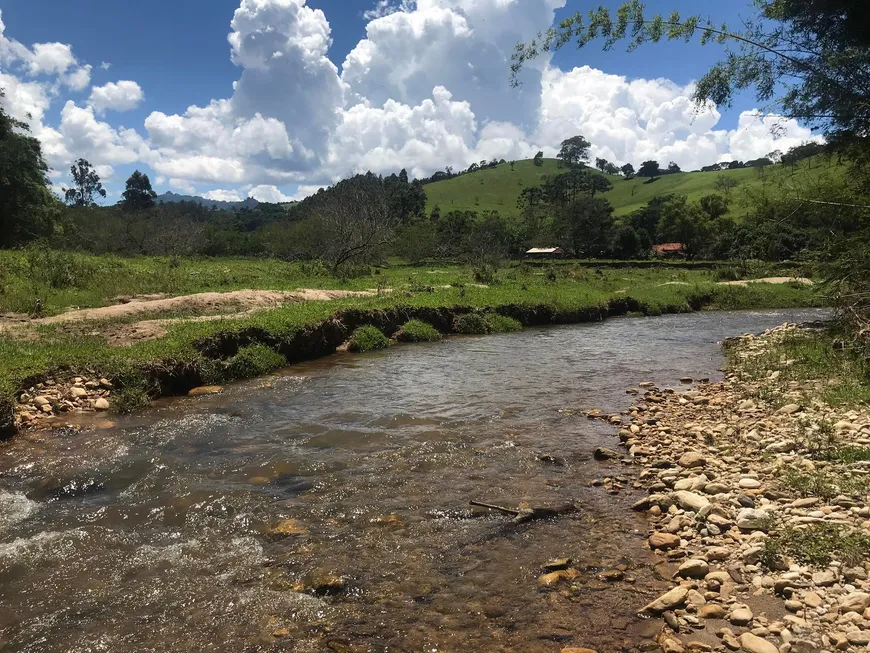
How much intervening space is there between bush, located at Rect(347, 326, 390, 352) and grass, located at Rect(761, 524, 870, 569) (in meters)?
16.8

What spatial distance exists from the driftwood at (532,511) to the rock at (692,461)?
2.33 metres

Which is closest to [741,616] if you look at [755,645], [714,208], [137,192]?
[755,645]

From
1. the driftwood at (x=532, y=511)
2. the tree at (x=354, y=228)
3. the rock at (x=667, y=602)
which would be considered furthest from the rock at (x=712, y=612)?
the tree at (x=354, y=228)

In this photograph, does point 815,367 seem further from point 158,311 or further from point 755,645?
point 158,311

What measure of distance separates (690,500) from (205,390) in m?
11.9

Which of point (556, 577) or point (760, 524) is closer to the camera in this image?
point (556, 577)

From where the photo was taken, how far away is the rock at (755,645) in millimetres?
4277

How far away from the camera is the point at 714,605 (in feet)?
16.2

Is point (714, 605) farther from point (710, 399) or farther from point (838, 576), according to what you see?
point (710, 399)

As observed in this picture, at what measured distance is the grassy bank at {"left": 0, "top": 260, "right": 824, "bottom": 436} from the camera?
12.7m

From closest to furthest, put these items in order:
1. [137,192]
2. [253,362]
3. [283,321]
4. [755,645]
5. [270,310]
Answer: [755,645]
[253,362]
[283,321]
[270,310]
[137,192]

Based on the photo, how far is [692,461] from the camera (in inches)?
331

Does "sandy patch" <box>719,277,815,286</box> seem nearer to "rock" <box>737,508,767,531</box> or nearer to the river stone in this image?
the river stone

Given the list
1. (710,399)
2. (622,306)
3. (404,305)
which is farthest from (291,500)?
(622,306)
